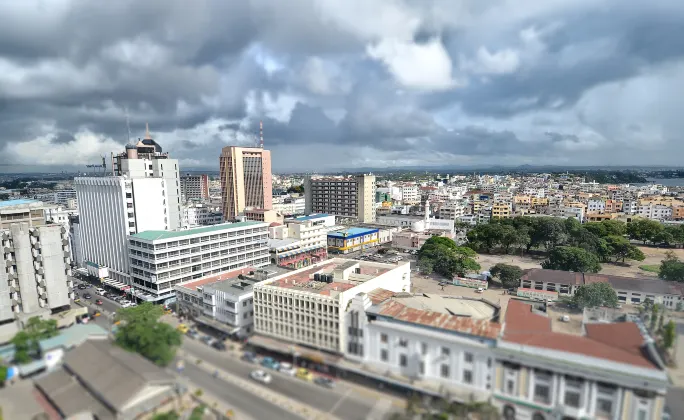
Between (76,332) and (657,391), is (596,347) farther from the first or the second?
(76,332)

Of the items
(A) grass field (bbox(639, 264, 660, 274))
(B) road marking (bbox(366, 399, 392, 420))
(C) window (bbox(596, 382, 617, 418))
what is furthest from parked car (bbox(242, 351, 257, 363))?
(A) grass field (bbox(639, 264, 660, 274))

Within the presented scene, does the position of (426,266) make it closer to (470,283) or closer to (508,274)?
(470,283)

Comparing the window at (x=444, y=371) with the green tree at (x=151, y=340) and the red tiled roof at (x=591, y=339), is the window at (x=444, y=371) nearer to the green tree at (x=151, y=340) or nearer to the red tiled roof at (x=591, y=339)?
the red tiled roof at (x=591, y=339)

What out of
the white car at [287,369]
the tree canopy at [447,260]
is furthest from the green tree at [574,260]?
the white car at [287,369]

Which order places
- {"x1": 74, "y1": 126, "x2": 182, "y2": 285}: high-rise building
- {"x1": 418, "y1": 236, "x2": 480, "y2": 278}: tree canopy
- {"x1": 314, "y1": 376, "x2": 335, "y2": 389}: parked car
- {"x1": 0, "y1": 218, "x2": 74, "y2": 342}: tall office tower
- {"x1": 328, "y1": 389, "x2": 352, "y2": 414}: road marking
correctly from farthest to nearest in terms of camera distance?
{"x1": 418, "y1": 236, "x2": 480, "y2": 278}: tree canopy, {"x1": 74, "y1": 126, "x2": 182, "y2": 285}: high-rise building, {"x1": 0, "y1": 218, "x2": 74, "y2": 342}: tall office tower, {"x1": 314, "y1": 376, "x2": 335, "y2": 389}: parked car, {"x1": 328, "y1": 389, "x2": 352, "y2": 414}: road marking

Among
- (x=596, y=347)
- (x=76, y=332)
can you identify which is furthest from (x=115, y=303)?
(x=596, y=347)

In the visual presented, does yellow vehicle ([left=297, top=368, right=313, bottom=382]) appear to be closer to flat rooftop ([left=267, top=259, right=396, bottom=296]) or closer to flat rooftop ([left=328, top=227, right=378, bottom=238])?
flat rooftop ([left=267, top=259, right=396, bottom=296])
